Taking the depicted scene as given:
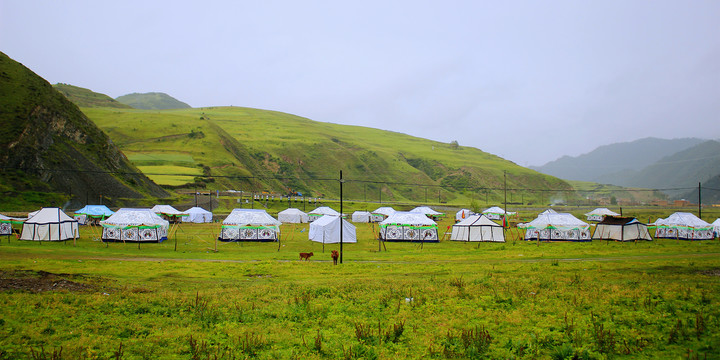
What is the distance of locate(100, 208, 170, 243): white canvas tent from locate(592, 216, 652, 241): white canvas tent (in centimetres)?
4746

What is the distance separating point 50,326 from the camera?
32.9 ft

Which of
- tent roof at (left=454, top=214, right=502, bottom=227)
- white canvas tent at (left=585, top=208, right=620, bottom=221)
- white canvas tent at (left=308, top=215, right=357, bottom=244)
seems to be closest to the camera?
white canvas tent at (left=308, top=215, right=357, bottom=244)

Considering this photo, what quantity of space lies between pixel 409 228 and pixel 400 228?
101 centimetres

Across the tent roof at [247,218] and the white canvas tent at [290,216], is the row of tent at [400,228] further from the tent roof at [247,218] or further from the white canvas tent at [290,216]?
the white canvas tent at [290,216]

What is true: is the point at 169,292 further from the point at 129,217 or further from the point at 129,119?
the point at 129,119

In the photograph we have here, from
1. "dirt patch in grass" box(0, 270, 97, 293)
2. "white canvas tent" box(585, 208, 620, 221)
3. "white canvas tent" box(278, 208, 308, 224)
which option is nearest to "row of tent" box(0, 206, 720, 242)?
"dirt patch in grass" box(0, 270, 97, 293)

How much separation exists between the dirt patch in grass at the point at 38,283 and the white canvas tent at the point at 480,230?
37.1m

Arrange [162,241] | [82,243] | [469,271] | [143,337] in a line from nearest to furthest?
[143,337], [469,271], [82,243], [162,241]

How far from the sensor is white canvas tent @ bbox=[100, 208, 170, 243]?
39.7m

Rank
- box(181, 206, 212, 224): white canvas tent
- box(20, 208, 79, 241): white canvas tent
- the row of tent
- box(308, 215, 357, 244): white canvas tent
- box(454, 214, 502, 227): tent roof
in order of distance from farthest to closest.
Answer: box(181, 206, 212, 224): white canvas tent, box(454, 214, 502, 227): tent roof, box(308, 215, 357, 244): white canvas tent, the row of tent, box(20, 208, 79, 241): white canvas tent

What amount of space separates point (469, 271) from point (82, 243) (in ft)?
116

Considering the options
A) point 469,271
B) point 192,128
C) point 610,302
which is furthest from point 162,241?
point 192,128

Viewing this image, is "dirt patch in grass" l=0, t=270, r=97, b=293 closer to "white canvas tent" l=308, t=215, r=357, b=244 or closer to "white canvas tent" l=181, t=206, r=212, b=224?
"white canvas tent" l=308, t=215, r=357, b=244

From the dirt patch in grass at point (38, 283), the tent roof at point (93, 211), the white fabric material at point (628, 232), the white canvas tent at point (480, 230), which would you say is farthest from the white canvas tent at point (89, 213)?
the white fabric material at point (628, 232)
